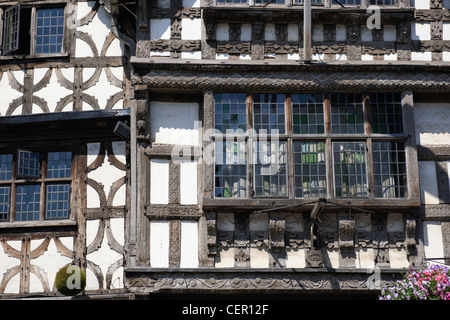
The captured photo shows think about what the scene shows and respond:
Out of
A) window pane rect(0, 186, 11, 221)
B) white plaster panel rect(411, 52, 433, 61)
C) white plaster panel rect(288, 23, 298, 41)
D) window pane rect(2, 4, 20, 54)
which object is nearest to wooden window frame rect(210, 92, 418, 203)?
white plaster panel rect(411, 52, 433, 61)

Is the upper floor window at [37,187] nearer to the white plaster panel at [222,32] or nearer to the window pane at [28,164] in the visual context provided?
the window pane at [28,164]

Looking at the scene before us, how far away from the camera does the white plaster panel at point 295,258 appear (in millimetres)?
13086

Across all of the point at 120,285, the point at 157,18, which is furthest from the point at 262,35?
the point at 120,285

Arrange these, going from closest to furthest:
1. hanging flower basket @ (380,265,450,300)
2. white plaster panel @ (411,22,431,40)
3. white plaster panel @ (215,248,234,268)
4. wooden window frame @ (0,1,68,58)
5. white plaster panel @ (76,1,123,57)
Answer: hanging flower basket @ (380,265,450,300), white plaster panel @ (215,248,234,268), white plaster panel @ (411,22,431,40), white plaster panel @ (76,1,123,57), wooden window frame @ (0,1,68,58)

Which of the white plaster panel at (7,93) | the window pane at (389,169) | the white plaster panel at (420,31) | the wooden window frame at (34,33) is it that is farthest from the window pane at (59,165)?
the white plaster panel at (420,31)

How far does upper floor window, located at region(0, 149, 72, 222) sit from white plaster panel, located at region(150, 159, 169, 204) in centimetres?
179

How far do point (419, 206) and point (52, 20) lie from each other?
7.27 m

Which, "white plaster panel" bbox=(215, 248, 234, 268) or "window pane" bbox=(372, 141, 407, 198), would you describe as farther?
"window pane" bbox=(372, 141, 407, 198)

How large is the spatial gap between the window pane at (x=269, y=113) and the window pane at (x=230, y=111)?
0.20m

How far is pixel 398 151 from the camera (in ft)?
44.3

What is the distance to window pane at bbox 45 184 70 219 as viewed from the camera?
1433 cm

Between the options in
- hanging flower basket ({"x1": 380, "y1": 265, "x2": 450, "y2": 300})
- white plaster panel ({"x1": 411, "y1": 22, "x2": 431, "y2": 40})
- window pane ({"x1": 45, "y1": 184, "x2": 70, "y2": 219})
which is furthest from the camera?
window pane ({"x1": 45, "y1": 184, "x2": 70, "y2": 219})

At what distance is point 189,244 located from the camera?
13.2m

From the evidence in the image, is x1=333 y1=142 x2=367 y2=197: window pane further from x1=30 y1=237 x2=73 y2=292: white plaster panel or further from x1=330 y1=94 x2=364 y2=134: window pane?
x1=30 y1=237 x2=73 y2=292: white plaster panel
